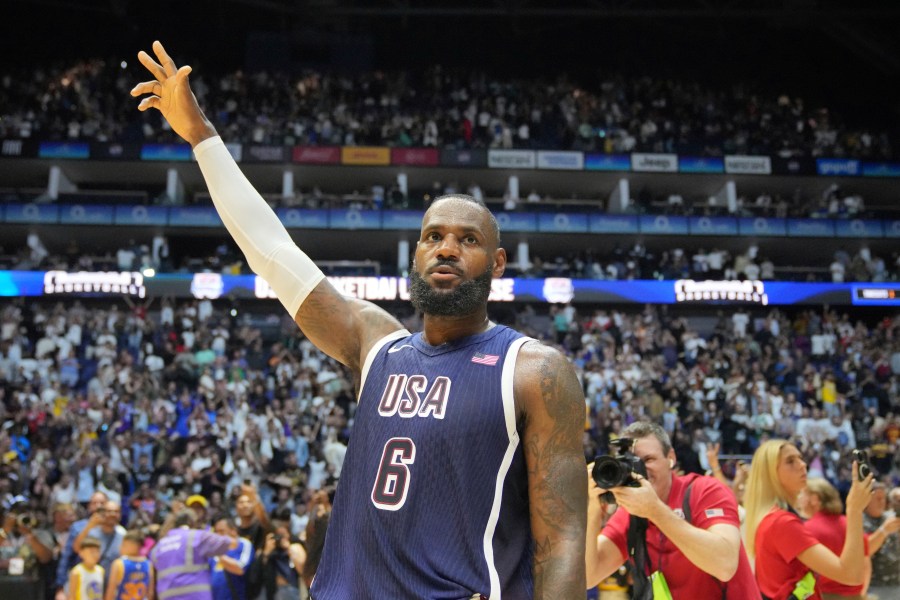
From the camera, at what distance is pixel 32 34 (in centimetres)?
3481

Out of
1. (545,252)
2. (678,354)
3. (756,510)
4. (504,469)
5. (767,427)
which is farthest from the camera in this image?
(545,252)

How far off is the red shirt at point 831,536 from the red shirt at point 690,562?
0.99 m

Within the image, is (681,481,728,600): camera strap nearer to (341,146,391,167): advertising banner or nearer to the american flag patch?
the american flag patch

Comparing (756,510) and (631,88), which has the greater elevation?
(631,88)

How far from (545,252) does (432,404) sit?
2984cm

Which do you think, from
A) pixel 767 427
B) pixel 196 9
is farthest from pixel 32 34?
pixel 767 427

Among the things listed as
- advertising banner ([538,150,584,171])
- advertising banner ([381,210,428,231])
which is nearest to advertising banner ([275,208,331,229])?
advertising banner ([381,210,428,231])

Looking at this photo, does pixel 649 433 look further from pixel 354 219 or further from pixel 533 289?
pixel 354 219

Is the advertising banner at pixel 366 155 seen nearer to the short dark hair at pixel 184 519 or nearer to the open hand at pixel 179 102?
the short dark hair at pixel 184 519

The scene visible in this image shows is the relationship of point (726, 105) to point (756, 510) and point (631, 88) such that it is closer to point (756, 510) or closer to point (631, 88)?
point (631, 88)

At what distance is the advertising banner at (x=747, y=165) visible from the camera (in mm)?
31297

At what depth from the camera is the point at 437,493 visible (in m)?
2.17

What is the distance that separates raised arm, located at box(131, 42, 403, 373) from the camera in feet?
8.66

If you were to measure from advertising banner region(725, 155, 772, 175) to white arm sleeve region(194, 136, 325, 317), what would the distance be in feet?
100
